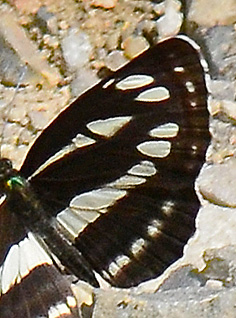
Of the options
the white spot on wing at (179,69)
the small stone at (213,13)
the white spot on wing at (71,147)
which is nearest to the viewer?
the white spot on wing at (179,69)

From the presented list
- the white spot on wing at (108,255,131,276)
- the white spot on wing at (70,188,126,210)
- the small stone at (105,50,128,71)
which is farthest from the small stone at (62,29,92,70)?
the white spot on wing at (108,255,131,276)

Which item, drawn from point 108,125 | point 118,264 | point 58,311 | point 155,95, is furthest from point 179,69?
point 58,311

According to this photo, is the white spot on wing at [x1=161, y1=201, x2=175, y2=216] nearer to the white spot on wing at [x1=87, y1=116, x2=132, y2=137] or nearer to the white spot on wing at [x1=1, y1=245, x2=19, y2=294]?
the white spot on wing at [x1=87, y1=116, x2=132, y2=137]

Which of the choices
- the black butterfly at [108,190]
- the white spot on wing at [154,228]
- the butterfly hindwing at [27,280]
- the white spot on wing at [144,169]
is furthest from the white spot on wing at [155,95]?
the butterfly hindwing at [27,280]

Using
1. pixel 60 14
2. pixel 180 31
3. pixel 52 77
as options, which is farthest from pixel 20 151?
pixel 180 31

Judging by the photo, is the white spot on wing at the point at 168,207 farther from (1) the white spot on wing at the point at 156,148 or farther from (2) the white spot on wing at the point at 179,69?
(2) the white spot on wing at the point at 179,69
